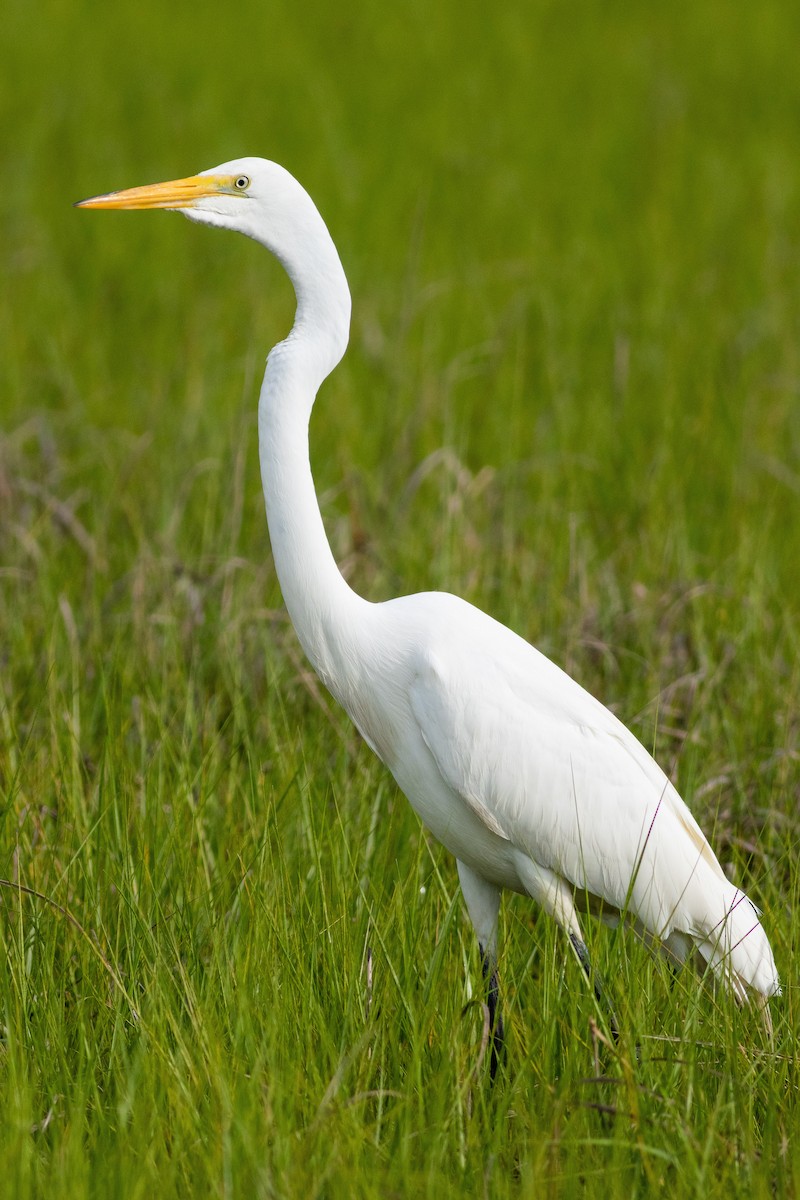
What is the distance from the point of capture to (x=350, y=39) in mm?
11312

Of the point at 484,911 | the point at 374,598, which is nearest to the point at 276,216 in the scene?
the point at 484,911

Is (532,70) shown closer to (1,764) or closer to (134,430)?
(134,430)

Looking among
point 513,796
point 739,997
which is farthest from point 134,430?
point 739,997

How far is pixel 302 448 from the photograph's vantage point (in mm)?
2523

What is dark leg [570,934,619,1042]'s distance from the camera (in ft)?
7.56

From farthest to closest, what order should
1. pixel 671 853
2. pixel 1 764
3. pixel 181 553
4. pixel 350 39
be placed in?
pixel 350 39 < pixel 181 553 < pixel 1 764 < pixel 671 853

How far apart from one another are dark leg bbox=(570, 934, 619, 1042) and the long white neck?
75cm

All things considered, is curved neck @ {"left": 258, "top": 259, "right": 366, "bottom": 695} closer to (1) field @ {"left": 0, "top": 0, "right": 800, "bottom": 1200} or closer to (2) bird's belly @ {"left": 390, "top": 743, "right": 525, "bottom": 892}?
(2) bird's belly @ {"left": 390, "top": 743, "right": 525, "bottom": 892}

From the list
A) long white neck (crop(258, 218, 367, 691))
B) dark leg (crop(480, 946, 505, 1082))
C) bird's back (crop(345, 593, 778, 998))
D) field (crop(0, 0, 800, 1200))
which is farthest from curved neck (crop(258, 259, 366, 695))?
dark leg (crop(480, 946, 505, 1082))

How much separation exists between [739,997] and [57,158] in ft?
24.0

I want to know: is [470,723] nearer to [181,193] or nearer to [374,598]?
[181,193]

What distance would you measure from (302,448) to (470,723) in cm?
56

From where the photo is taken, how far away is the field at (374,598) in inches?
84.1

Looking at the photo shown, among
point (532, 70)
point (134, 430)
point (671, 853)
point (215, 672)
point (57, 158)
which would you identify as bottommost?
point (671, 853)
